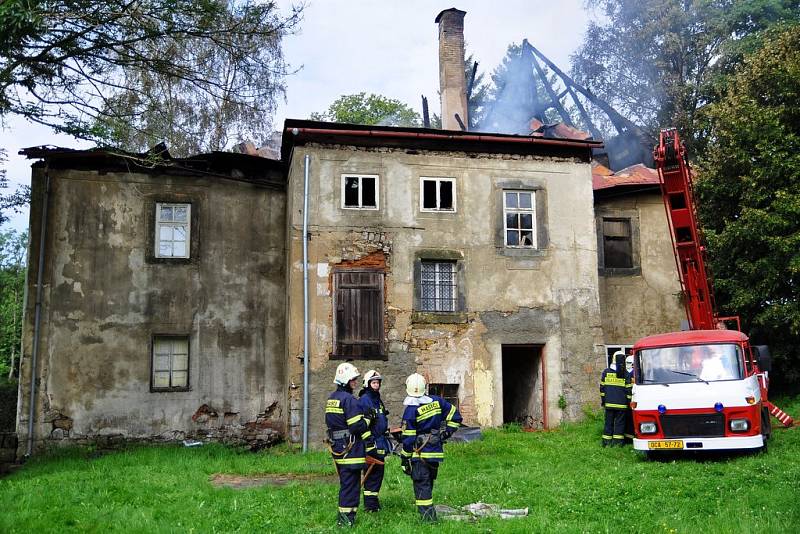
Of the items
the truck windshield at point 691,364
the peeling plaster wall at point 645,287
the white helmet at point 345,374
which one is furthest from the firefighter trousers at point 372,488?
the peeling plaster wall at point 645,287

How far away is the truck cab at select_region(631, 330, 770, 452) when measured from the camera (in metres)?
12.2

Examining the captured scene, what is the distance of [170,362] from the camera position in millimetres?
17844

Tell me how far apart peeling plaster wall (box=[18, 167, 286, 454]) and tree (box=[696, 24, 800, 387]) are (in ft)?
34.8

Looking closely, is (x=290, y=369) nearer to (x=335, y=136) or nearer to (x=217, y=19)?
(x=335, y=136)

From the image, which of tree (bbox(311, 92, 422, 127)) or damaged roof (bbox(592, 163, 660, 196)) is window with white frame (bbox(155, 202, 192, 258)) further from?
tree (bbox(311, 92, 422, 127))

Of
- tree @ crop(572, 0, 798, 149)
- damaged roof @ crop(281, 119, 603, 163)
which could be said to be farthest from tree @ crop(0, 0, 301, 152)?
tree @ crop(572, 0, 798, 149)

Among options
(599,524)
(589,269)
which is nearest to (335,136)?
(589,269)

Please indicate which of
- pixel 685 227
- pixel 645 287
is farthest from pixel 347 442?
pixel 645 287

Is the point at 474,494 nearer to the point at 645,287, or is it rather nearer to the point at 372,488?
the point at 372,488

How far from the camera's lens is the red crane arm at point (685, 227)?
52.2 feet

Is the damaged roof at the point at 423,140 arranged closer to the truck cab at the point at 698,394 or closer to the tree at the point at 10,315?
the truck cab at the point at 698,394

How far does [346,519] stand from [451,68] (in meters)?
20.8

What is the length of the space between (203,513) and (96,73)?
22.9 ft

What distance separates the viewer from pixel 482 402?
688 inches
